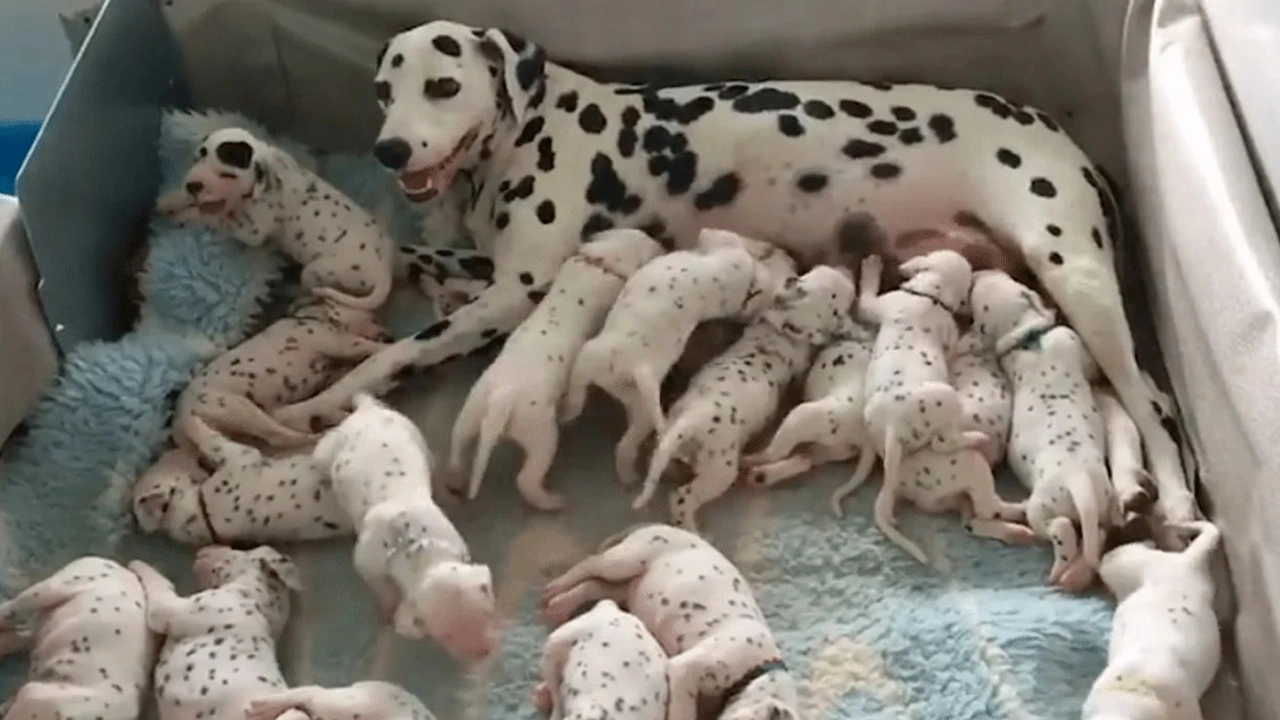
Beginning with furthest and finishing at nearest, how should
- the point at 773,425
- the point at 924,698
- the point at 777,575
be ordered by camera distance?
1. the point at 773,425
2. the point at 777,575
3. the point at 924,698

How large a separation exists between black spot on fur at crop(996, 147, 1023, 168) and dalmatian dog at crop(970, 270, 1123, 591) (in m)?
0.20

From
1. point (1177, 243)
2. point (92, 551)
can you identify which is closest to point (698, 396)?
point (1177, 243)

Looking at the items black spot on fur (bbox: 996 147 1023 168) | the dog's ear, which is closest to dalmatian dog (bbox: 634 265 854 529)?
black spot on fur (bbox: 996 147 1023 168)

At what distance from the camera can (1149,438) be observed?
7.39 ft

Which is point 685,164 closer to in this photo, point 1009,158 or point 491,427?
point 1009,158

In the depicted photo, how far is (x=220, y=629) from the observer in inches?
77.1

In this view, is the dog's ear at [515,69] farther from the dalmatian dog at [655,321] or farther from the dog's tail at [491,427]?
the dog's tail at [491,427]

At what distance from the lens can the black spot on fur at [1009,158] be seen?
2.52 metres

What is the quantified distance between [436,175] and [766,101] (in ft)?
1.85

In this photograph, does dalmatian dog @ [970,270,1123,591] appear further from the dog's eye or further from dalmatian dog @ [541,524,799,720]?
the dog's eye

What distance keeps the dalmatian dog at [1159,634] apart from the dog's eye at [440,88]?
3.98 feet

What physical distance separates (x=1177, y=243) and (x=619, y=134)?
897 millimetres

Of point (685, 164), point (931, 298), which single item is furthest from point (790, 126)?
point (931, 298)

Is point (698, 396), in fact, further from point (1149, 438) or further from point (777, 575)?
point (1149, 438)
